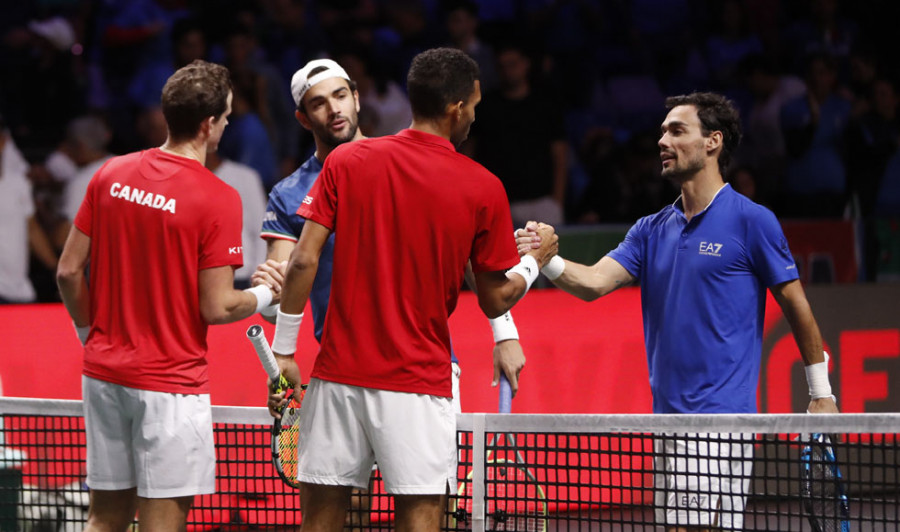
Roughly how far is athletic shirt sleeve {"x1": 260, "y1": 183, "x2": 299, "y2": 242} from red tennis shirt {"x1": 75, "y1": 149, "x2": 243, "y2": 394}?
0.82m

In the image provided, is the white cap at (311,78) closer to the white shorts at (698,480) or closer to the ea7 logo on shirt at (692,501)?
the white shorts at (698,480)

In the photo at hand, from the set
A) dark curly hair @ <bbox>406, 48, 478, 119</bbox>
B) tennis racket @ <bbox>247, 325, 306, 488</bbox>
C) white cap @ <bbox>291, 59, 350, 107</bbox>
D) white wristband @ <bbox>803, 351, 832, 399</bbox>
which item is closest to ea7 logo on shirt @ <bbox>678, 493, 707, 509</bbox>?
white wristband @ <bbox>803, 351, 832, 399</bbox>

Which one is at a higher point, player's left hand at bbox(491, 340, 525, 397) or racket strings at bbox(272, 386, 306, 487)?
player's left hand at bbox(491, 340, 525, 397)

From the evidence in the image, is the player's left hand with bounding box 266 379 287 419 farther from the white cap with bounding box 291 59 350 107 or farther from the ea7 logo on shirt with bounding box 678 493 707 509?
the white cap with bounding box 291 59 350 107

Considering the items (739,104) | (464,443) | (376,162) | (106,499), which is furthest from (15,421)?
(739,104)

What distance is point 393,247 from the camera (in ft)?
13.6

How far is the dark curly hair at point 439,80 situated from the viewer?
4188 millimetres

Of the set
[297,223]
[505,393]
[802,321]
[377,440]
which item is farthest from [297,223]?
[802,321]

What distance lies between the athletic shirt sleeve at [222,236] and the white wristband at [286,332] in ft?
0.98

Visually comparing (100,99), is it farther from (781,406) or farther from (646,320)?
(646,320)

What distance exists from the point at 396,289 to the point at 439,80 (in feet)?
2.33

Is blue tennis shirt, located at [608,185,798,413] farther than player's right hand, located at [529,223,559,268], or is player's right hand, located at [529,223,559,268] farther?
player's right hand, located at [529,223,559,268]

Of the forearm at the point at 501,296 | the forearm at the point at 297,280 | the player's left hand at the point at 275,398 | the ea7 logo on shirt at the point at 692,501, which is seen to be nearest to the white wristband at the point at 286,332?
the forearm at the point at 297,280

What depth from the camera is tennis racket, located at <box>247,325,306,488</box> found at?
4.36 m
